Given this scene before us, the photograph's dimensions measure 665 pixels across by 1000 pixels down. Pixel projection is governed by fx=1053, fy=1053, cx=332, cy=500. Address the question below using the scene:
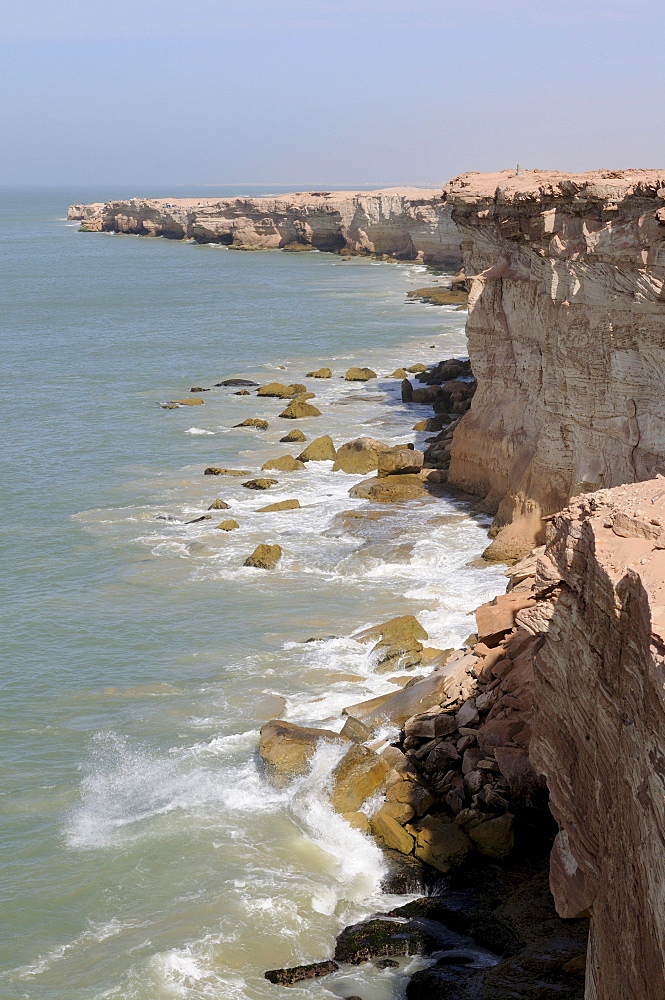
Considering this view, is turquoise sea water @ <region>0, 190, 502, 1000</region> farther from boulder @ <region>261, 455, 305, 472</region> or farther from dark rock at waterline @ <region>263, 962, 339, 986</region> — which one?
boulder @ <region>261, 455, 305, 472</region>

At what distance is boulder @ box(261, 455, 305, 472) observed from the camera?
108ft

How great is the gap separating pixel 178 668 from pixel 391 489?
35.1ft

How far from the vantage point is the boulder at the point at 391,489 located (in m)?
29.0

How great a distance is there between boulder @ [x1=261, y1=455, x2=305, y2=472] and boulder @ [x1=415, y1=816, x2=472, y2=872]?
777 inches

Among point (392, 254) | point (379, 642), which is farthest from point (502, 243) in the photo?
point (392, 254)

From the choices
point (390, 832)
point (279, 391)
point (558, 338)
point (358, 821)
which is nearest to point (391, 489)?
point (558, 338)

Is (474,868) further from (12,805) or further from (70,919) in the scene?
(12,805)

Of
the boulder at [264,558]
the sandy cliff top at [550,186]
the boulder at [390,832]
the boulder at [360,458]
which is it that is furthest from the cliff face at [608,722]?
the boulder at [360,458]

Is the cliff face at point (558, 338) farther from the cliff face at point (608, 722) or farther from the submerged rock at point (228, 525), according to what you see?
the cliff face at point (608, 722)

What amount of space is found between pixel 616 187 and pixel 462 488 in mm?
10926

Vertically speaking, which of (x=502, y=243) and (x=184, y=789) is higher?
(x=502, y=243)

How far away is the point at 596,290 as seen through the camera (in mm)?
20625

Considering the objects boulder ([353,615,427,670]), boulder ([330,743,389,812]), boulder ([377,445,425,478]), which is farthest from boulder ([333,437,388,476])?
boulder ([330,743,389,812])

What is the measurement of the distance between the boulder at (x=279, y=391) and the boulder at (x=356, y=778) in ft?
95.0
